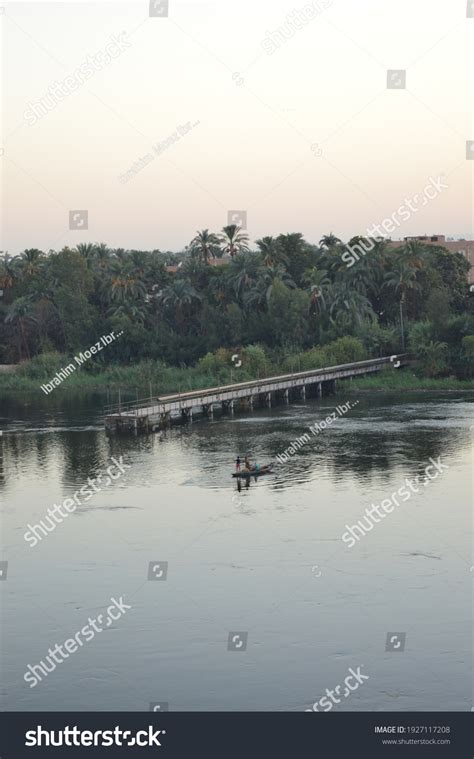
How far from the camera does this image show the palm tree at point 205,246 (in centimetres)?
14462

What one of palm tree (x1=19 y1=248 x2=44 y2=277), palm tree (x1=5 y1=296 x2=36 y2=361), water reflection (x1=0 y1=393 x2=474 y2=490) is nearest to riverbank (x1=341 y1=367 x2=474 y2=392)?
water reflection (x1=0 y1=393 x2=474 y2=490)

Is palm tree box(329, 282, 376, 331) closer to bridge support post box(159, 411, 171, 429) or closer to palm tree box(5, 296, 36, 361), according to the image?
bridge support post box(159, 411, 171, 429)

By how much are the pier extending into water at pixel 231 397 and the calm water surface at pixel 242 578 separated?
35.7ft

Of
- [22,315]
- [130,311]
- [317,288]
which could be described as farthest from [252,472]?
[22,315]

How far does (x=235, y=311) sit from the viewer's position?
132 m

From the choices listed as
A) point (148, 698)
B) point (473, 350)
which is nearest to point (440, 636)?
point (148, 698)

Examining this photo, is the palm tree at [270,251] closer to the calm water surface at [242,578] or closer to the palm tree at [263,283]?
the palm tree at [263,283]

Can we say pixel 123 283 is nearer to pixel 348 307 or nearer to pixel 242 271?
pixel 242 271

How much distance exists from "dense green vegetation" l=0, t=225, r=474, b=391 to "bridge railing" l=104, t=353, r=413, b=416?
4200 mm

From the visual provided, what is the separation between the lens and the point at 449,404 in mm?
97750

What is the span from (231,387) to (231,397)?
2.56m

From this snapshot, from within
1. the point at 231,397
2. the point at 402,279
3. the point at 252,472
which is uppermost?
the point at 402,279

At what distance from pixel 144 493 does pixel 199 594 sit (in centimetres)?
1895

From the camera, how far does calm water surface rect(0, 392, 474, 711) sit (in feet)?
106
